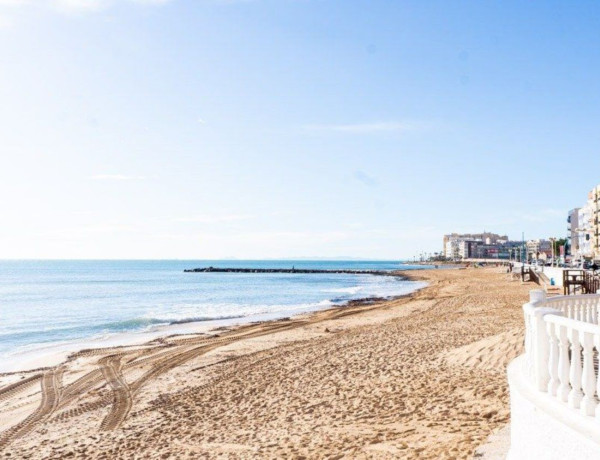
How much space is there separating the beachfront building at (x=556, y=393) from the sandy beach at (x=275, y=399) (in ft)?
7.65

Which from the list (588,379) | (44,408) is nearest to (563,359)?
(588,379)

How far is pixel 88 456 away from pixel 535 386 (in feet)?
25.0

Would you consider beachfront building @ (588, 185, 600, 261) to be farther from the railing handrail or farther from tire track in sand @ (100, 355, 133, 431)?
the railing handrail

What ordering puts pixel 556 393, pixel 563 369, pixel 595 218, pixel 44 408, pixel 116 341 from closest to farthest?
1. pixel 563 369
2. pixel 556 393
3. pixel 44 408
4. pixel 116 341
5. pixel 595 218

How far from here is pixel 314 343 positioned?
19234mm

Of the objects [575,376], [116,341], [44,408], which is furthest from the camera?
[116,341]

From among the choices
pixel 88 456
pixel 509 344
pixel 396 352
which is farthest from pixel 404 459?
pixel 396 352

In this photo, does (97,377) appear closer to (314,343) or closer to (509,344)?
(314,343)

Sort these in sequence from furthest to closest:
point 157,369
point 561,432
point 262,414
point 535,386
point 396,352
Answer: point 157,369
point 396,352
point 262,414
point 535,386
point 561,432

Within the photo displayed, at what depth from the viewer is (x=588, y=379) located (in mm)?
4016

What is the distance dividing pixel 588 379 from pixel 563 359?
1.17ft

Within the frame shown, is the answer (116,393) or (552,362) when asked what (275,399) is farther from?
(552,362)

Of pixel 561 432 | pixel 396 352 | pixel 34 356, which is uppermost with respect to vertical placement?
pixel 561 432

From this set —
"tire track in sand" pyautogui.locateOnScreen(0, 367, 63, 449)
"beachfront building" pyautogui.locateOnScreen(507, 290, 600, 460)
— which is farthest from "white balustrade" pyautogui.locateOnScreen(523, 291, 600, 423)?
"tire track in sand" pyautogui.locateOnScreen(0, 367, 63, 449)
